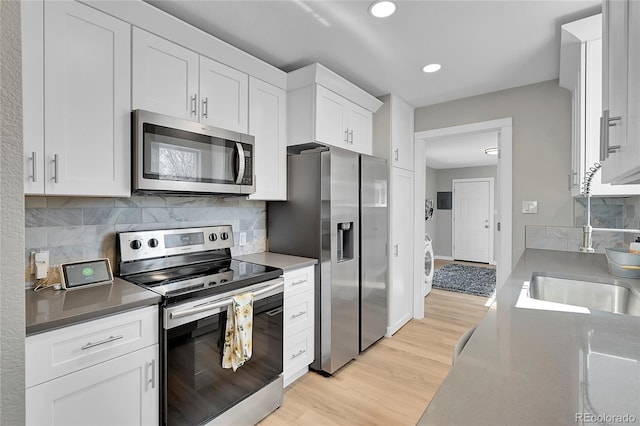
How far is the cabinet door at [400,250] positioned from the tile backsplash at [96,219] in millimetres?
1667

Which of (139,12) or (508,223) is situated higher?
(139,12)

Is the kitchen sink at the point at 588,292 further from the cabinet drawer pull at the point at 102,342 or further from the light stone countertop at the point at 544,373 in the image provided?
the cabinet drawer pull at the point at 102,342

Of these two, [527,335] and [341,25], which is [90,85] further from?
[527,335]

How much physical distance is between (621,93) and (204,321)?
5.70ft

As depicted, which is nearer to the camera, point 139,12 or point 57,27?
point 57,27

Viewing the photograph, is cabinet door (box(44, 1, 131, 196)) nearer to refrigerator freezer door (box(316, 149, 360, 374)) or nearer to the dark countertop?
the dark countertop

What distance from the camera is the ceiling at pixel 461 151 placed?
457 cm

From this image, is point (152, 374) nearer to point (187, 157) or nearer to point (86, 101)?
point (187, 157)

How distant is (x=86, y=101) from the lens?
146 cm

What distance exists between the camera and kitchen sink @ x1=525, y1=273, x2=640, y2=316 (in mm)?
1426

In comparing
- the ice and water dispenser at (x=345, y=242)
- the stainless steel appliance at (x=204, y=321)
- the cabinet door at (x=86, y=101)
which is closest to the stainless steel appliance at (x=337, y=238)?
the ice and water dispenser at (x=345, y=242)

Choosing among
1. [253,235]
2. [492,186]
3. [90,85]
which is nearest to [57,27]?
[90,85]

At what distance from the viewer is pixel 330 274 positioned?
2.38 meters

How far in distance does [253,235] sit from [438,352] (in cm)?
192
